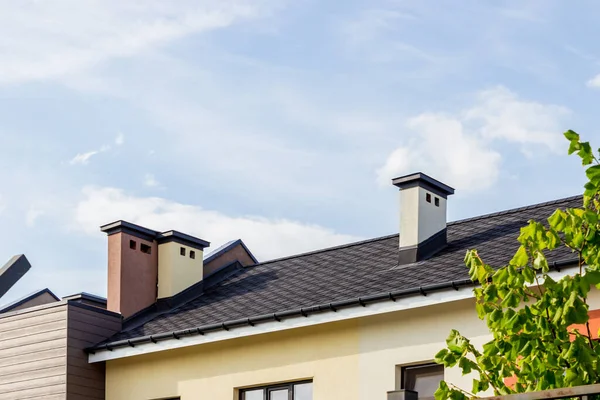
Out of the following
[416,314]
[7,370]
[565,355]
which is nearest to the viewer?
[565,355]

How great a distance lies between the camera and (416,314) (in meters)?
15.8

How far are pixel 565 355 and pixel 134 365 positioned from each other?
1155 cm

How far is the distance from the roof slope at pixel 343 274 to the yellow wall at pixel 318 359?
438 mm

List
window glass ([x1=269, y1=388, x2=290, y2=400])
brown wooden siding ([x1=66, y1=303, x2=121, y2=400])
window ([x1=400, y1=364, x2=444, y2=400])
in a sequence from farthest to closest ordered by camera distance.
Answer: brown wooden siding ([x1=66, y1=303, x2=121, y2=400]), window glass ([x1=269, y1=388, x2=290, y2=400]), window ([x1=400, y1=364, x2=444, y2=400])

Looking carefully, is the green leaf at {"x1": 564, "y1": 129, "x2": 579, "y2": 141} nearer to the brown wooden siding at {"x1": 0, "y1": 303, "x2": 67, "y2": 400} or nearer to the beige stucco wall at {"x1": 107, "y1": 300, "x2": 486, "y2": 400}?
the beige stucco wall at {"x1": 107, "y1": 300, "x2": 486, "y2": 400}

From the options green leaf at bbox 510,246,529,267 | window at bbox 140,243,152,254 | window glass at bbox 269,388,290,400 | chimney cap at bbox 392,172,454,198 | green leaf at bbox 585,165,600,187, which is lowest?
window glass at bbox 269,388,290,400

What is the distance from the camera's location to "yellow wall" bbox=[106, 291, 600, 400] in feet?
51.2

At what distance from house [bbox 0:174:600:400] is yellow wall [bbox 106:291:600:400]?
0.6 inches

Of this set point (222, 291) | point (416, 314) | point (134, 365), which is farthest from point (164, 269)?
point (416, 314)

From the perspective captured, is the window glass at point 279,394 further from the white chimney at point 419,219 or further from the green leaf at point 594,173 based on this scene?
the green leaf at point 594,173

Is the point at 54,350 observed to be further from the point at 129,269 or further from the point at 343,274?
the point at 343,274

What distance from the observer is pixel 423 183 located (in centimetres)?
1841

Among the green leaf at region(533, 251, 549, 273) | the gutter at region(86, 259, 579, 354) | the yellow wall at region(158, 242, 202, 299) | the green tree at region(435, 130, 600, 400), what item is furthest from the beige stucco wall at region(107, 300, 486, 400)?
the green leaf at region(533, 251, 549, 273)

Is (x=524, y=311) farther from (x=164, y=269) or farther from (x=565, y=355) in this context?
(x=164, y=269)
